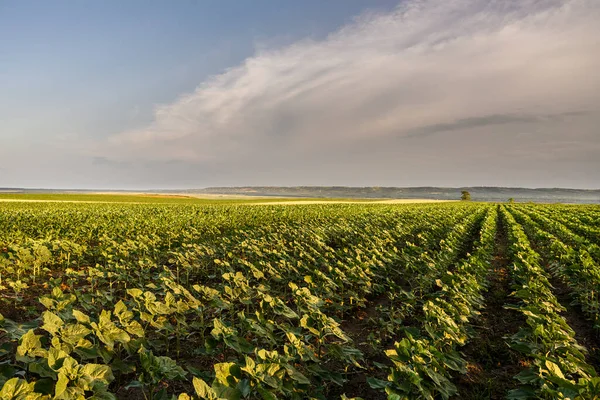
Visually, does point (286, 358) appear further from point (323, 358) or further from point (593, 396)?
point (593, 396)

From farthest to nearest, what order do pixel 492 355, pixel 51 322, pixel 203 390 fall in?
pixel 492 355 → pixel 51 322 → pixel 203 390

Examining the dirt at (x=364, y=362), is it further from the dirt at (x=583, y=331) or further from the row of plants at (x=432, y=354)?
the dirt at (x=583, y=331)

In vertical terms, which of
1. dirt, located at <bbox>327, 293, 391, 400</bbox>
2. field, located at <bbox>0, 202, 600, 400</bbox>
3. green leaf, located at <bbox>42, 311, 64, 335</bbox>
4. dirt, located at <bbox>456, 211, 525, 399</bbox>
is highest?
green leaf, located at <bbox>42, 311, 64, 335</bbox>

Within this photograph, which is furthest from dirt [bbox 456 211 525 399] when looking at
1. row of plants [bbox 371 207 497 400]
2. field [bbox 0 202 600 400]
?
row of plants [bbox 371 207 497 400]

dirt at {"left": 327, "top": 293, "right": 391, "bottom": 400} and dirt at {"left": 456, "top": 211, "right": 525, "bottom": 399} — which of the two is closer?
dirt at {"left": 327, "top": 293, "right": 391, "bottom": 400}

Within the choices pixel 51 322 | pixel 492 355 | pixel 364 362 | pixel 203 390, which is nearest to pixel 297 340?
pixel 203 390

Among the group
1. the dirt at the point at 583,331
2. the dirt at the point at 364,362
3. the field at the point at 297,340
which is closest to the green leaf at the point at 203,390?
the field at the point at 297,340

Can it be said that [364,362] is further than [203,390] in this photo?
Yes

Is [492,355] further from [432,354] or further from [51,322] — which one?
[51,322]

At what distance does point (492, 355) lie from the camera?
19.7 ft

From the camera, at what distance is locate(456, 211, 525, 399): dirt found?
490 centimetres

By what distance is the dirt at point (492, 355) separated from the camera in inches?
193

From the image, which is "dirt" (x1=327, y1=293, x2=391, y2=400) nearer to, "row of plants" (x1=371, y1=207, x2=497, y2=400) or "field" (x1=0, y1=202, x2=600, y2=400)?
"field" (x1=0, y1=202, x2=600, y2=400)

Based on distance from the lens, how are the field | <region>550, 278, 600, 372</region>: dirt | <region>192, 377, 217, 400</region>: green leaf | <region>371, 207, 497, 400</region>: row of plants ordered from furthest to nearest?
<region>550, 278, 600, 372</region>: dirt → <region>371, 207, 497, 400</region>: row of plants → the field → <region>192, 377, 217, 400</region>: green leaf
